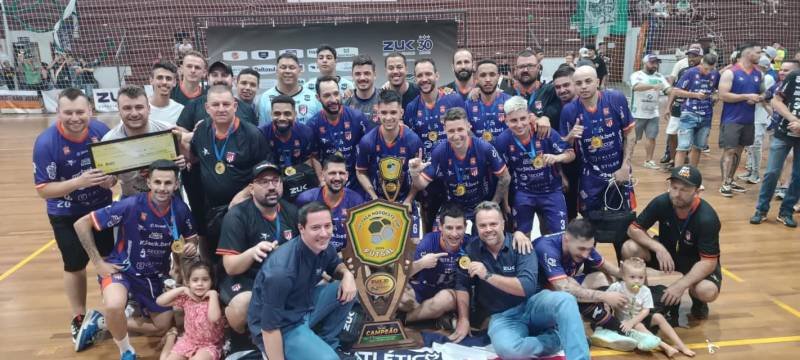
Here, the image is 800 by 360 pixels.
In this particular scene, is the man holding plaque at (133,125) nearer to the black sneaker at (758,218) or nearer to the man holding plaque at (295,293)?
the man holding plaque at (295,293)

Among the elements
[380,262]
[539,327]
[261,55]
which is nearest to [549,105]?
[539,327]

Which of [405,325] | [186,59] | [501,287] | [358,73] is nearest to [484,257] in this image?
[501,287]

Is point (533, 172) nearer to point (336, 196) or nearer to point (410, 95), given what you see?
point (410, 95)

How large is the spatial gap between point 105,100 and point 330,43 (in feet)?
23.3

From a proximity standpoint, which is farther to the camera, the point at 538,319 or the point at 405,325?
the point at 405,325


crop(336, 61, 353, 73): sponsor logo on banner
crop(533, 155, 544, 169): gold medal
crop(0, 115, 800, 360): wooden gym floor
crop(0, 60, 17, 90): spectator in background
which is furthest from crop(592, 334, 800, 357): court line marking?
crop(0, 60, 17, 90): spectator in background

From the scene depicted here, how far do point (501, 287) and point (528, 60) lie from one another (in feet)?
9.04

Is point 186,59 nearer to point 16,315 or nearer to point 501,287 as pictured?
point 16,315

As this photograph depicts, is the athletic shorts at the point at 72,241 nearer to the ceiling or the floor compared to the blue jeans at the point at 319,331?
nearer to the ceiling

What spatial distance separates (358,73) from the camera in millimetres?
5598

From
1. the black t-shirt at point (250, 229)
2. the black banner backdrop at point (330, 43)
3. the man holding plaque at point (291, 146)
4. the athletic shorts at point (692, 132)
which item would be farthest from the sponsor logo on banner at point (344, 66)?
the black t-shirt at point (250, 229)

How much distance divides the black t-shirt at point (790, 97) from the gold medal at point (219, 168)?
626 centimetres

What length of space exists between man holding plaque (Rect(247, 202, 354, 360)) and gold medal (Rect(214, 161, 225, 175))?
→ 3.98ft

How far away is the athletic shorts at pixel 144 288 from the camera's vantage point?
4.30 metres
